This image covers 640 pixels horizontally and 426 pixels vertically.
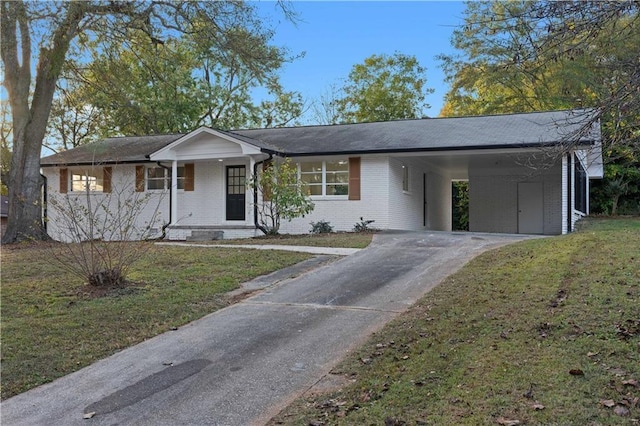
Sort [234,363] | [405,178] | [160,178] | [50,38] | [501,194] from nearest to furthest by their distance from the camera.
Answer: [234,363] < [50,38] < [405,178] < [160,178] < [501,194]

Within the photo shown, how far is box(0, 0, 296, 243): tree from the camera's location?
13.8 metres

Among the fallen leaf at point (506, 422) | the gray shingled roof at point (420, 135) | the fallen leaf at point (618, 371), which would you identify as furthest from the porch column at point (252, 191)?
the fallen leaf at point (506, 422)

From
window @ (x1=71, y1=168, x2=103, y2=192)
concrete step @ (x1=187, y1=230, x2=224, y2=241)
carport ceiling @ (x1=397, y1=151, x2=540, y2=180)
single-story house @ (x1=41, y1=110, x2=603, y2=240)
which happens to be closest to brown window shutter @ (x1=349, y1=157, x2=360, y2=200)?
single-story house @ (x1=41, y1=110, x2=603, y2=240)

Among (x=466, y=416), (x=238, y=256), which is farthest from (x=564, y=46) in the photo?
(x=238, y=256)

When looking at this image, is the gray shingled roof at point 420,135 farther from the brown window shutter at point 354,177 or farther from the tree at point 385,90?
the tree at point 385,90

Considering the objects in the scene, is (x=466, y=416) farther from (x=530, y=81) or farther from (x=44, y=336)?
(x=530, y=81)

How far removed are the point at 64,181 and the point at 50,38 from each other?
8.00 metres

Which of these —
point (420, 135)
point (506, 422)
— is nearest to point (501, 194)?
point (420, 135)

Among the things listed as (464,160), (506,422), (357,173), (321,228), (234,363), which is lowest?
(234,363)

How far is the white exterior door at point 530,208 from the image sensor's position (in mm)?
20016

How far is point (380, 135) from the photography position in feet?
60.6

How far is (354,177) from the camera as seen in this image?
17.2 metres

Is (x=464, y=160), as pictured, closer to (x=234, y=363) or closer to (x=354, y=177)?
(x=354, y=177)

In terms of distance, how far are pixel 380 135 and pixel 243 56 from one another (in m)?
5.65
